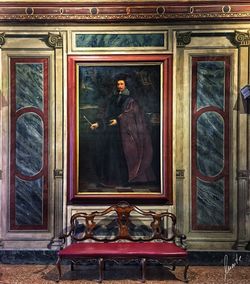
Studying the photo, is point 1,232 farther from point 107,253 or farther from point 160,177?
point 160,177

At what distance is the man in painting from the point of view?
6590 mm

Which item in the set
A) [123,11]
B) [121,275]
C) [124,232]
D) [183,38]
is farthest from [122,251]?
[123,11]

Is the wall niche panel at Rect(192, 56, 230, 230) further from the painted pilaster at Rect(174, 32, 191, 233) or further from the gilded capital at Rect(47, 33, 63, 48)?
the gilded capital at Rect(47, 33, 63, 48)

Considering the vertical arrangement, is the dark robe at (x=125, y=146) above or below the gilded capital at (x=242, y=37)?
below

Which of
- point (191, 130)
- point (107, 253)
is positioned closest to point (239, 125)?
point (191, 130)

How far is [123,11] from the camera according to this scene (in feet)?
21.4

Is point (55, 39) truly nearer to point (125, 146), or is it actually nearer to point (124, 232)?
point (125, 146)

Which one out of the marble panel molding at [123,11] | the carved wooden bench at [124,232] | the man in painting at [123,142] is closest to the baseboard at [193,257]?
the carved wooden bench at [124,232]

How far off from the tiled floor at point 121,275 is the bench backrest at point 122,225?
1.36 ft

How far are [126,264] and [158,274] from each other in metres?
0.59

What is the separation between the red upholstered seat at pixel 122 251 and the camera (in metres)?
5.67

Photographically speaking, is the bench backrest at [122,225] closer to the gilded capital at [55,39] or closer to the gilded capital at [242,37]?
the gilded capital at [55,39]

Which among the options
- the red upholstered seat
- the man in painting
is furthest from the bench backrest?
the man in painting

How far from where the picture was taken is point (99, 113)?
6.61 meters
